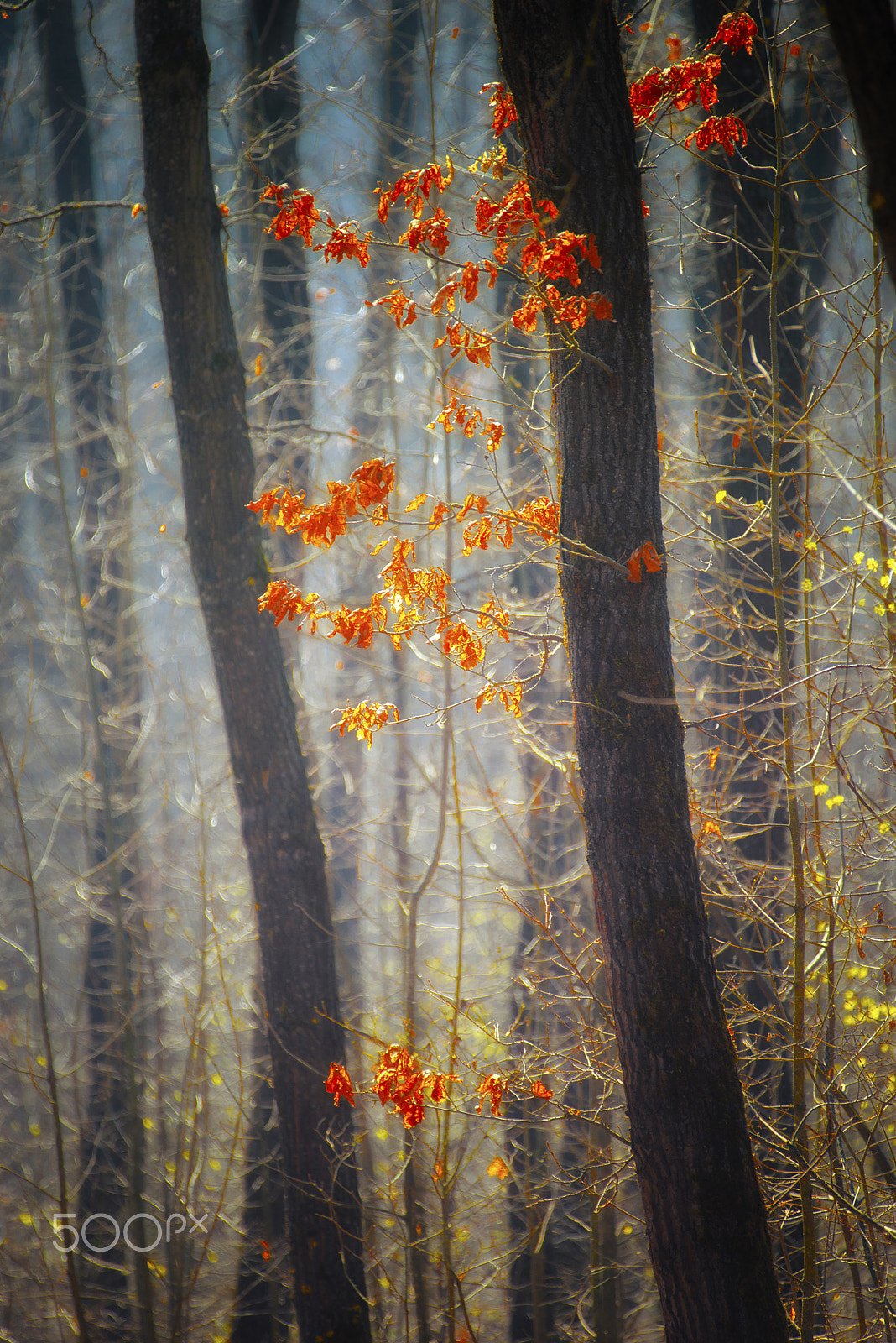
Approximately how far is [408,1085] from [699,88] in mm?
4788

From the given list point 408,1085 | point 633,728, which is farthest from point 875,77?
point 408,1085

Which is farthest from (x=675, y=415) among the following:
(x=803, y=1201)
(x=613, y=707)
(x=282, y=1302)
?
(x=282, y=1302)

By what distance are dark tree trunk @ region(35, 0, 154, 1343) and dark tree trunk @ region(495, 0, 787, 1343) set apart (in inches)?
228

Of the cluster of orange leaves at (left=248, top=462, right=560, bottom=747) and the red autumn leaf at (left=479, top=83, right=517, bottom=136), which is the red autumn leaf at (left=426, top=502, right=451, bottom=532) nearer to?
the cluster of orange leaves at (left=248, top=462, right=560, bottom=747)

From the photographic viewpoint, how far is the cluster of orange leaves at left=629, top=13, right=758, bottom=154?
3219 mm

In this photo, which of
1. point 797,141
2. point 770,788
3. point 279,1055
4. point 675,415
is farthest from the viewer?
point 797,141

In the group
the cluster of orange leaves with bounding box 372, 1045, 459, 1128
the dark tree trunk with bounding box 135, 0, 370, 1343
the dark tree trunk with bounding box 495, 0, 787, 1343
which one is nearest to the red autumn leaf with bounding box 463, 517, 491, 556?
the dark tree trunk with bounding box 495, 0, 787, 1343

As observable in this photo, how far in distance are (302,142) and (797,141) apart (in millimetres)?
4926

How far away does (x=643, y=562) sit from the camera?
2807mm

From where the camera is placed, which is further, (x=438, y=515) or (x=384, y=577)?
(x=384, y=577)

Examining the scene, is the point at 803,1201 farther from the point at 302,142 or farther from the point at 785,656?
the point at 302,142

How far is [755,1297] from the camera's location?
2.62m

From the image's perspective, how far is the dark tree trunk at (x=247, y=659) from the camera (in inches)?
162

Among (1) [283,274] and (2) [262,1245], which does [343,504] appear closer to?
(1) [283,274]
